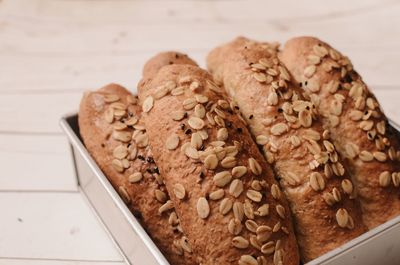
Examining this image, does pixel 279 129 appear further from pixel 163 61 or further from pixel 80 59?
pixel 80 59

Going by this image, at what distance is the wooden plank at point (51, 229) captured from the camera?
1.33 m

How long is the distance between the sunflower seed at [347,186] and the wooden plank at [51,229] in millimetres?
548

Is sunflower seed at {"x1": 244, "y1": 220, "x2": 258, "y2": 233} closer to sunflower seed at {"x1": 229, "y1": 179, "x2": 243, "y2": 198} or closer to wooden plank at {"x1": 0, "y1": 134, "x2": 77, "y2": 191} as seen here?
sunflower seed at {"x1": 229, "y1": 179, "x2": 243, "y2": 198}

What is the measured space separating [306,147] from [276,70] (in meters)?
0.19

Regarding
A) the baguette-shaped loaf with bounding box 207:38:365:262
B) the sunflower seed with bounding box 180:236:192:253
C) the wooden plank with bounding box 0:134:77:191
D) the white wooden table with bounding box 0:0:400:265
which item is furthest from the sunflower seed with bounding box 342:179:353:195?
the wooden plank with bounding box 0:134:77:191

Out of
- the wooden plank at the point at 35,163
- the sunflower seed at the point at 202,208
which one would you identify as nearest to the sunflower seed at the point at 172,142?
the sunflower seed at the point at 202,208

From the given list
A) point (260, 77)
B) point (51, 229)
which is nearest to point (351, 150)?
point (260, 77)

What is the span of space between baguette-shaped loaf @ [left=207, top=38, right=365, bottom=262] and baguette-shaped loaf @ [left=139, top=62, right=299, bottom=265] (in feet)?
0.14

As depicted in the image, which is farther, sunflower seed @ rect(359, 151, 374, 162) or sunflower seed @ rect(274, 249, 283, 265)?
sunflower seed @ rect(359, 151, 374, 162)

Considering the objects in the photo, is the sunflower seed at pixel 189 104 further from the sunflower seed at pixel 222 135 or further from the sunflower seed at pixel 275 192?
the sunflower seed at pixel 275 192

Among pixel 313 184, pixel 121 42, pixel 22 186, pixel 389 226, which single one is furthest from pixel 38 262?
pixel 121 42

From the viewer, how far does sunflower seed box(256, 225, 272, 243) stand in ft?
3.32

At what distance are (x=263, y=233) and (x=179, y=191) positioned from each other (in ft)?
0.55

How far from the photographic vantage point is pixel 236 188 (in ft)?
3.36
